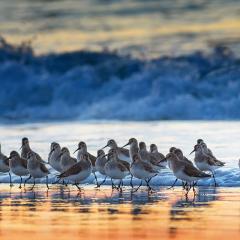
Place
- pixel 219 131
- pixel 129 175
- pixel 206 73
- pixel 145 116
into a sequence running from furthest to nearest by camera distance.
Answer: pixel 206 73
pixel 145 116
pixel 219 131
pixel 129 175

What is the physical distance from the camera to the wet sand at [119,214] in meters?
13.9

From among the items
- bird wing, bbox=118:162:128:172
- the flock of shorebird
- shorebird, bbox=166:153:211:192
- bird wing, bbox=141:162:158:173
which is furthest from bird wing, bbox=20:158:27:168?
shorebird, bbox=166:153:211:192

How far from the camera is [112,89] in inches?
2315

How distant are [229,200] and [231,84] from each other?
38811mm

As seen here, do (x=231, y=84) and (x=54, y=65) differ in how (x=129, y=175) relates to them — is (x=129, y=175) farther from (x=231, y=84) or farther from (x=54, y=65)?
(x=54, y=65)

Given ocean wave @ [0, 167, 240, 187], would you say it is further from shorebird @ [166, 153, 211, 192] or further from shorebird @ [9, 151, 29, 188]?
shorebird @ [166, 153, 211, 192]

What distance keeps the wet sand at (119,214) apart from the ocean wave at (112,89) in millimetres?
32684

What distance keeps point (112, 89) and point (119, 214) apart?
43.2m

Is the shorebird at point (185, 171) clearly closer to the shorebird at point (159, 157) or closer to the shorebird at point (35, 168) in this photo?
the shorebird at point (159, 157)

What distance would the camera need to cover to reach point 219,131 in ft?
119

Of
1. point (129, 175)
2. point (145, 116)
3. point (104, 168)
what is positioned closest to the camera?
point (104, 168)

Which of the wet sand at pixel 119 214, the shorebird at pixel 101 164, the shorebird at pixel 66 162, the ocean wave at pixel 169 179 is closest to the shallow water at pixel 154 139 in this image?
the ocean wave at pixel 169 179

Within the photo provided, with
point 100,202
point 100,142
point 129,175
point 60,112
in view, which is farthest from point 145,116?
point 100,202

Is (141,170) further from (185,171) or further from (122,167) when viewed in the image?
(185,171)
